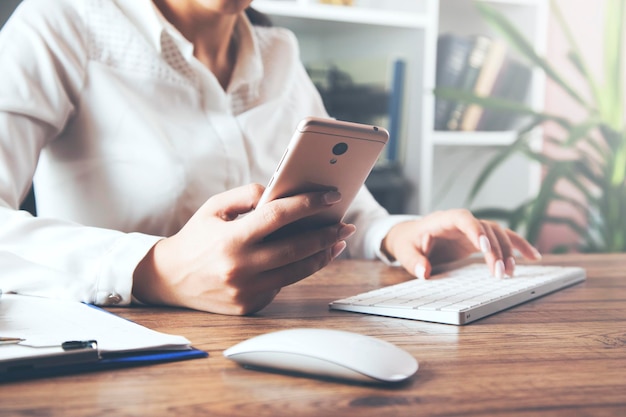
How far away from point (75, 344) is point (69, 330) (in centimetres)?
7

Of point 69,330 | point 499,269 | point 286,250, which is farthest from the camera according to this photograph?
point 499,269

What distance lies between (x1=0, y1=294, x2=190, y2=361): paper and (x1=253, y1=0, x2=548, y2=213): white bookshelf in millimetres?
1301

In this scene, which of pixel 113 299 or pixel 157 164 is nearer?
pixel 113 299

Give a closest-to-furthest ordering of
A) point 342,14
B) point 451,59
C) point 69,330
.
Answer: point 69,330 < point 342,14 < point 451,59

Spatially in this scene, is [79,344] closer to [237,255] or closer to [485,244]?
[237,255]

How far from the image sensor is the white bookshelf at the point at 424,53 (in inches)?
79.9

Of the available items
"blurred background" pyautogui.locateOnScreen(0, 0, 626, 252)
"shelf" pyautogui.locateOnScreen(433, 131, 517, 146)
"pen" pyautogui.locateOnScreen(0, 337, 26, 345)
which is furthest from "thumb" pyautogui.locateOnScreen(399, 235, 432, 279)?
"shelf" pyautogui.locateOnScreen(433, 131, 517, 146)

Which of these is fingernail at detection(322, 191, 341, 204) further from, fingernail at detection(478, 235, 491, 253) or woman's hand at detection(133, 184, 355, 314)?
fingernail at detection(478, 235, 491, 253)

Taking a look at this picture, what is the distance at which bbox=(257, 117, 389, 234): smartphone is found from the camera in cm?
61

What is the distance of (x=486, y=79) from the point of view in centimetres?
227

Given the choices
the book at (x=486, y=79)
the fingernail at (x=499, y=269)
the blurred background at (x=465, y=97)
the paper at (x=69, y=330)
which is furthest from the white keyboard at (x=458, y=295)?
the book at (x=486, y=79)

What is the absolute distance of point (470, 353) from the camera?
1.90 feet

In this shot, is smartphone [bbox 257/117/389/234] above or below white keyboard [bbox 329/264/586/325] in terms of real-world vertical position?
above

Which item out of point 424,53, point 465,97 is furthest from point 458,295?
point 424,53
